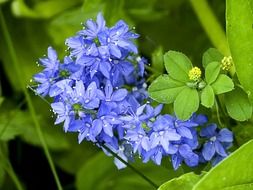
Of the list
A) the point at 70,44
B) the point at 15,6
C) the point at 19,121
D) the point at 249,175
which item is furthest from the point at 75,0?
the point at 249,175

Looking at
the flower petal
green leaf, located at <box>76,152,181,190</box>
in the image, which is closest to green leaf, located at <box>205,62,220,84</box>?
the flower petal

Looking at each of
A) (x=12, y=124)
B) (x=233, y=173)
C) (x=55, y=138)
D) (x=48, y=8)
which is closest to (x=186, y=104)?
(x=233, y=173)

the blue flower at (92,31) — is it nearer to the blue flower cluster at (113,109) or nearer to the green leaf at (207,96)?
the blue flower cluster at (113,109)

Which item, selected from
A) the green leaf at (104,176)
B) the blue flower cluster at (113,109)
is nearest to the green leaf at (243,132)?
the blue flower cluster at (113,109)

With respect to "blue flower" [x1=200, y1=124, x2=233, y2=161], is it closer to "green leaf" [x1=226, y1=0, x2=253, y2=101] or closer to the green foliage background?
"green leaf" [x1=226, y1=0, x2=253, y2=101]

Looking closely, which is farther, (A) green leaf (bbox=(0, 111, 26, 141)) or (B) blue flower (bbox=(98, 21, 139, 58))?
(A) green leaf (bbox=(0, 111, 26, 141))

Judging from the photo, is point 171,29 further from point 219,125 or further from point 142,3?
point 219,125
